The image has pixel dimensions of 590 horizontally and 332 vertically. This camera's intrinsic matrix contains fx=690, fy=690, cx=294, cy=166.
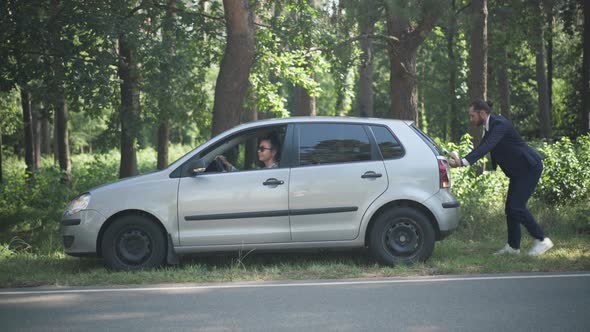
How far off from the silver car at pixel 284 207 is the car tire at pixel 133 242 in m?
0.01

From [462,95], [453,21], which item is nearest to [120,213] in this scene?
[453,21]

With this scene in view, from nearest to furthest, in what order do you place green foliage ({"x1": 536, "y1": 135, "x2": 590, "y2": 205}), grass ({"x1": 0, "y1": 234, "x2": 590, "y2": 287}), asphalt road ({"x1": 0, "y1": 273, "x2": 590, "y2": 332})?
asphalt road ({"x1": 0, "y1": 273, "x2": 590, "y2": 332})
grass ({"x1": 0, "y1": 234, "x2": 590, "y2": 287})
green foliage ({"x1": 536, "y1": 135, "x2": 590, "y2": 205})

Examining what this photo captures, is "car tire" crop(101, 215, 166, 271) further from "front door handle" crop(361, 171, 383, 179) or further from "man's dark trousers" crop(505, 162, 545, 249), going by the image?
"man's dark trousers" crop(505, 162, 545, 249)

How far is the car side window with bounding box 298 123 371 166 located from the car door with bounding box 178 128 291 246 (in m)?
0.39

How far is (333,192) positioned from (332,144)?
→ 0.59 m

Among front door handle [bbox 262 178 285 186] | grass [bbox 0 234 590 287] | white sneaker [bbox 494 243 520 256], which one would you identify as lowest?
grass [bbox 0 234 590 287]

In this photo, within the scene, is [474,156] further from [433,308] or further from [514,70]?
[514,70]

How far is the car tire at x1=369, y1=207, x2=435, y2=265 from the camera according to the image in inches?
317


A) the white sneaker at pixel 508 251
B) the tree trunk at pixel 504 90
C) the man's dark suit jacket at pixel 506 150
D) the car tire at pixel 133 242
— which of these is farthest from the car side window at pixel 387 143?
the tree trunk at pixel 504 90

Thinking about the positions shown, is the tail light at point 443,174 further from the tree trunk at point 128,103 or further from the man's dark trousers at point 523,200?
the tree trunk at point 128,103

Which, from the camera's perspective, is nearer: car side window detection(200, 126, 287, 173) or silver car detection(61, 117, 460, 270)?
silver car detection(61, 117, 460, 270)

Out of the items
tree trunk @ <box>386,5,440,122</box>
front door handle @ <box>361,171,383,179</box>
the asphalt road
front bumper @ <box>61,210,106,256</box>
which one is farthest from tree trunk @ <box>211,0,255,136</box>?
the asphalt road

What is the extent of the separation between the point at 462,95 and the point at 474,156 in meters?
29.4

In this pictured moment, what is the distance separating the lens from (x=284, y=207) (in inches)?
315
